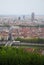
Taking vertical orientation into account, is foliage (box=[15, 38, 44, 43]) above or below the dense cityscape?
below

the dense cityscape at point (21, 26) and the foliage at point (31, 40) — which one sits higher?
the dense cityscape at point (21, 26)

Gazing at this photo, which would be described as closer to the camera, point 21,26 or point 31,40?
point 31,40

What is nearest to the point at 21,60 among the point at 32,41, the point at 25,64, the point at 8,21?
the point at 25,64

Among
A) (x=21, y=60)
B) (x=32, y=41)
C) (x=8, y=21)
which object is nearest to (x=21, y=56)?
(x=21, y=60)

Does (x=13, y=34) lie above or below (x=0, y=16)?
below

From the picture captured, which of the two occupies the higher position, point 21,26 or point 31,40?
point 21,26

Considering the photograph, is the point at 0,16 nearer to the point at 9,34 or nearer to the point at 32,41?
the point at 9,34
